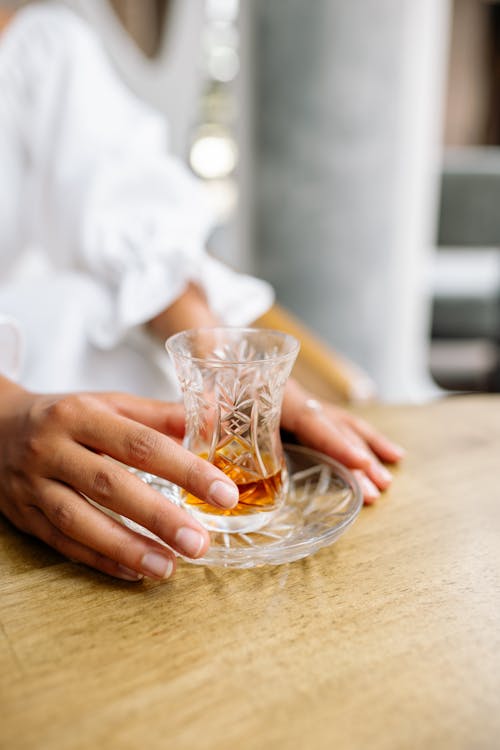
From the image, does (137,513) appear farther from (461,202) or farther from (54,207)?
(461,202)

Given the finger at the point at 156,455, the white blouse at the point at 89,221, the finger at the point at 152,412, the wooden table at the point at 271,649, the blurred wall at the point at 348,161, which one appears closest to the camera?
the wooden table at the point at 271,649

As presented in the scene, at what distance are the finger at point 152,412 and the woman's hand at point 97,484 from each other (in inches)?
1.3

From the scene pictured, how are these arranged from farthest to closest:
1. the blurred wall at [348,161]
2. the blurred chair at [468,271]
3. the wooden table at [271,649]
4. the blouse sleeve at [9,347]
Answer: the blurred chair at [468,271] → the blurred wall at [348,161] → the blouse sleeve at [9,347] → the wooden table at [271,649]

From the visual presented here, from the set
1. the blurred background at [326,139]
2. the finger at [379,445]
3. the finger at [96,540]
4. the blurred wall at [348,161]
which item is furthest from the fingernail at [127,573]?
the blurred wall at [348,161]

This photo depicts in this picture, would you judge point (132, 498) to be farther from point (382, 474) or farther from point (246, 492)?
point (382, 474)

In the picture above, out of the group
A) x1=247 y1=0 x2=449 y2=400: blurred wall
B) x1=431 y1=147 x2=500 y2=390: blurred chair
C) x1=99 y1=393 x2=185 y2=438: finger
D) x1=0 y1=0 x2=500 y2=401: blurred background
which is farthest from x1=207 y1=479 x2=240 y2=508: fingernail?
x1=431 y1=147 x2=500 y2=390: blurred chair

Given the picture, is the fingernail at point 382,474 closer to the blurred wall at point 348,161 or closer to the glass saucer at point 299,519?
the glass saucer at point 299,519

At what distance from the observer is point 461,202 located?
2.56 m

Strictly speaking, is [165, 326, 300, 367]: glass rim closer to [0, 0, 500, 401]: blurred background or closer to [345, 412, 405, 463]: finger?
[345, 412, 405, 463]: finger

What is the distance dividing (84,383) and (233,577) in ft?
1.38

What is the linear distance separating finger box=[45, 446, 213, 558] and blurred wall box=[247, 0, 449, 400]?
57.4 inches

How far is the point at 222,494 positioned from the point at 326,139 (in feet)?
4.84

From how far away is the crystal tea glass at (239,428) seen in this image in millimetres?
485

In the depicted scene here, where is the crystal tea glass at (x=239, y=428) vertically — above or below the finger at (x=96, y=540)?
above
